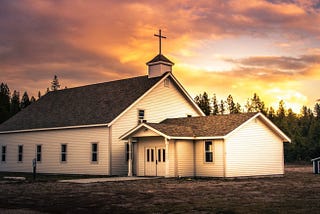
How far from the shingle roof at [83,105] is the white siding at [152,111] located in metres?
0.75

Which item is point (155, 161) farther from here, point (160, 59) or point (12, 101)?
point (12, 101)

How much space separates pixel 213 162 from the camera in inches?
1287

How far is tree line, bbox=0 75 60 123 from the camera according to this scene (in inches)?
3846

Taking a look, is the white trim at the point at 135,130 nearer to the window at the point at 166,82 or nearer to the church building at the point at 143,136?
the church building at the point at 143,136

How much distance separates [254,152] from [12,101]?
372 ft

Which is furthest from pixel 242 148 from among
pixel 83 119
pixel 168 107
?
pixel 83 119

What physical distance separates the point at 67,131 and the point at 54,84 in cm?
9649

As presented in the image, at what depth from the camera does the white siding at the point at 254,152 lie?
32.4 metres

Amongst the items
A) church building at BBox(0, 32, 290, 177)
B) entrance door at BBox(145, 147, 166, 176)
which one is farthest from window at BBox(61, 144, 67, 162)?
entrance door at BBox(145, 147, 166, 176)

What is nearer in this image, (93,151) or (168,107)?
(93,151)

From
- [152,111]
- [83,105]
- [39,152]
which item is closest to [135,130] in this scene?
[152,111]

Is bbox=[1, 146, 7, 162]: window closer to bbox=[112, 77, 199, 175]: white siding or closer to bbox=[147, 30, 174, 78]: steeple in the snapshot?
bbox=[112, 77, 199, 175]: white siding

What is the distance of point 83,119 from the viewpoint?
127 ft

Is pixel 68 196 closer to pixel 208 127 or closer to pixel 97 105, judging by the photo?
pixel 208 127
